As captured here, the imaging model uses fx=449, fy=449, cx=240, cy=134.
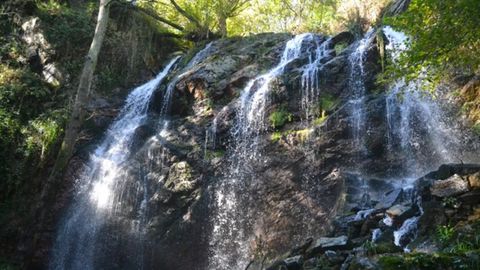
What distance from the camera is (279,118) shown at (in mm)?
12594

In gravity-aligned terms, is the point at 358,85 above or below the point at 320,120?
above

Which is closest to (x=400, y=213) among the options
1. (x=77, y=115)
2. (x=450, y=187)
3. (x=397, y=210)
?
(x=397, y=210)

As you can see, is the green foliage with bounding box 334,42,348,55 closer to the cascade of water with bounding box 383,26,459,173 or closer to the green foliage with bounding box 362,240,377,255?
the cascade of water with bounding box 383,26,459,173

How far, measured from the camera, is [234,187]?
11883mm

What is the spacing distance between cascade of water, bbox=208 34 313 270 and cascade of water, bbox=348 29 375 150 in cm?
228

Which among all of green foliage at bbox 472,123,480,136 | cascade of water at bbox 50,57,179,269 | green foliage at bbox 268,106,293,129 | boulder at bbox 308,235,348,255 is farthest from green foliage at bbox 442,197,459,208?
cascade of water at bbox 50,57,179,269

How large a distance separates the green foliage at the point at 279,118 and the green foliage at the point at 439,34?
4.03 m

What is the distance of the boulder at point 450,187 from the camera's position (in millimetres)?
7163

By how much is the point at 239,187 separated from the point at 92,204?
448 cm

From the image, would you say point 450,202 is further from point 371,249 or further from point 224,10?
point 224,10

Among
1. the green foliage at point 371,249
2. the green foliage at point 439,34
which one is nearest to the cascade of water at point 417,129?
the green foliage at point 439,34

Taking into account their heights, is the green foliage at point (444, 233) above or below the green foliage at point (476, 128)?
below

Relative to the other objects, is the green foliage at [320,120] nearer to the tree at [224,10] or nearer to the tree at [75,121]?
the tree at [75,121]

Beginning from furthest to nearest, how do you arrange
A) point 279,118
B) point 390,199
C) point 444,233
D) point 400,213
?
point 279,118, point 390,199, point 400,213, point 444,233
